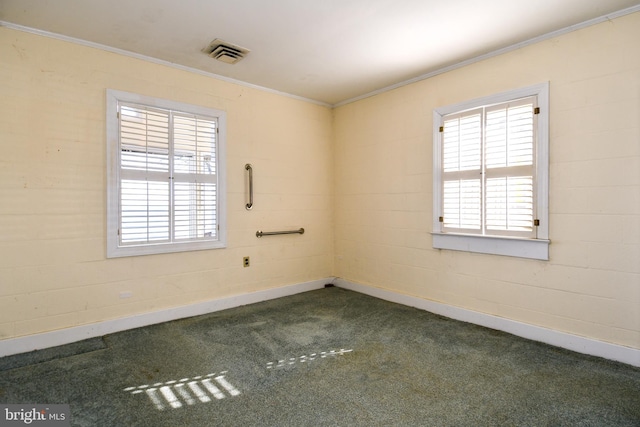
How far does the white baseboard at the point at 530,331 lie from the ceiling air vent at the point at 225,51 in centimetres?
321

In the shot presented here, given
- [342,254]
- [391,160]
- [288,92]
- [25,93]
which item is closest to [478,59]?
[391,160]

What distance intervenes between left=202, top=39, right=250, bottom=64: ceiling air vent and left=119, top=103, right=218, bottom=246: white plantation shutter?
72cm

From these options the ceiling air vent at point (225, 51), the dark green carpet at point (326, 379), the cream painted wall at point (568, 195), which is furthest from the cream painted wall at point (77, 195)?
the cream painted wall at point (568, 195)

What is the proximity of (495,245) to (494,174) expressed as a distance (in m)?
0.69

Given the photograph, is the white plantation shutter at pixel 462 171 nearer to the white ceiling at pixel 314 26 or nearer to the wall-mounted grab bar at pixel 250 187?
the white ceiling at pixel 314 26

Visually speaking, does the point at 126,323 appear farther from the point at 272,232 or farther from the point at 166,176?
the point at 272,232

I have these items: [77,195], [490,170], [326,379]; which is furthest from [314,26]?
[326,379]

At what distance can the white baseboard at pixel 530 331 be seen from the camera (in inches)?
103

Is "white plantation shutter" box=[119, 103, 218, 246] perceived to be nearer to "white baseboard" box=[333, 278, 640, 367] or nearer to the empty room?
the empty room

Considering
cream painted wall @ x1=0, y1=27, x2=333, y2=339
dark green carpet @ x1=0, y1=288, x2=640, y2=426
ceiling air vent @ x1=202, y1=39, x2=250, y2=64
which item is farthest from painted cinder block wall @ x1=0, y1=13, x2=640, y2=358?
ceiling air vent @ x1=202, y1=39, x2=250, y2=64

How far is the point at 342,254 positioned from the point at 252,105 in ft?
7.94

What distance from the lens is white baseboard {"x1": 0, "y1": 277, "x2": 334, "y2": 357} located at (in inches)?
110

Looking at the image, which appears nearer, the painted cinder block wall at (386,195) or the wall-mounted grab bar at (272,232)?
the painted cinder block wall at (386,195)

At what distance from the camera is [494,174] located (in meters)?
3.29
